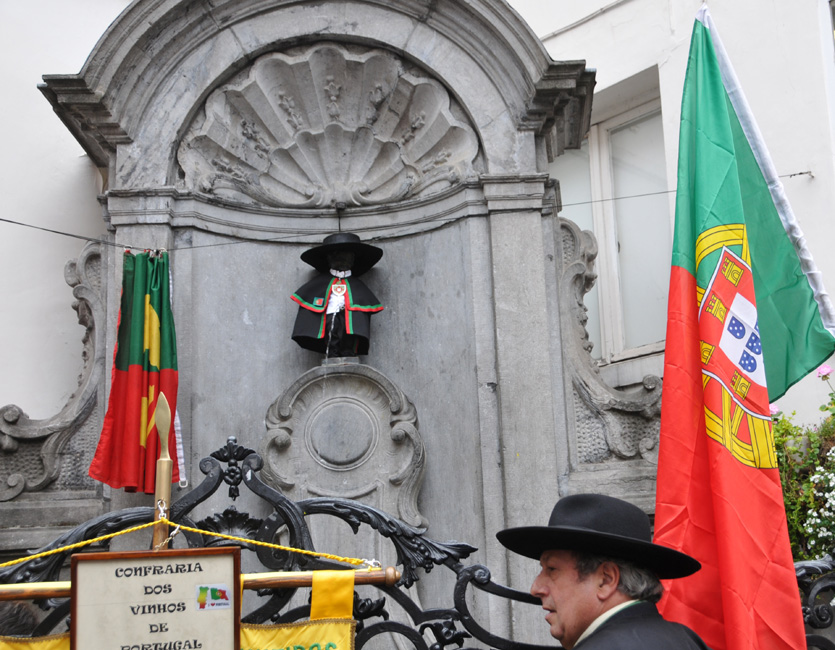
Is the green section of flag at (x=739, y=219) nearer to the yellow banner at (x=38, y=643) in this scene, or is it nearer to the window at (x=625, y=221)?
the window at (x=625, y=221)

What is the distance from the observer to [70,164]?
7438 mm

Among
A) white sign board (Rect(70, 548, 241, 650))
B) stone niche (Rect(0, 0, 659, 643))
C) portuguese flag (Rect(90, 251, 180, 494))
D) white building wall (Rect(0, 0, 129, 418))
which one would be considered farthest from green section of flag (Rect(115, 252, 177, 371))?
white sign board (Rect(70, 548, 241, 650))

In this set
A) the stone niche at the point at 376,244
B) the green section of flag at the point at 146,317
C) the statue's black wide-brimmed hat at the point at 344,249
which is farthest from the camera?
the statue's black wide-brimmed hat at the point at 344,249

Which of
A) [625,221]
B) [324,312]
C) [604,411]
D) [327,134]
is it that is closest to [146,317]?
[324,312]

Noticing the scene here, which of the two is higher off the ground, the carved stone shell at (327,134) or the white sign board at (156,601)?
the carved stone shell at (327,134)

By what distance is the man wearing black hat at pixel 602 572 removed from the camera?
2.77 metres

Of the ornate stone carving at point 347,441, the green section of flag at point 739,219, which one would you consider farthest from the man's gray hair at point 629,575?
the ornate stone carving at point 347,441

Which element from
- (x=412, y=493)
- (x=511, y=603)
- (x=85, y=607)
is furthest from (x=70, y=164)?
(x=85, y=607)

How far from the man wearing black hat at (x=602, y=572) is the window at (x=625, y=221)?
4.55 metres

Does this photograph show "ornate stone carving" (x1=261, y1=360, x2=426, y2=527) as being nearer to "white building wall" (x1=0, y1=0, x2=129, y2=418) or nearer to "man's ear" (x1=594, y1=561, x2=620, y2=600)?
"white building wall" (x1=0, y1=0, x2=129, y2=418)

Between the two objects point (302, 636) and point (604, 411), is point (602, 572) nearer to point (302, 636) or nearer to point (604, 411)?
point (302, 636)

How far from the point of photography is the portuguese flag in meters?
5.53

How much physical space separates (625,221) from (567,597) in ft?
17.8

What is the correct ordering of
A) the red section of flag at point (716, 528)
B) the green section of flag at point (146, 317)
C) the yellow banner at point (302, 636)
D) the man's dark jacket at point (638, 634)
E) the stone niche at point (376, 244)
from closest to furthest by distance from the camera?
the man's dark jacket at point (638, 634) < the yellow banner at point (302, 636) < the red section of flag at point (716, 528) < the green section of flag at point (146, 317) < the stone niche at point (376, 244)
